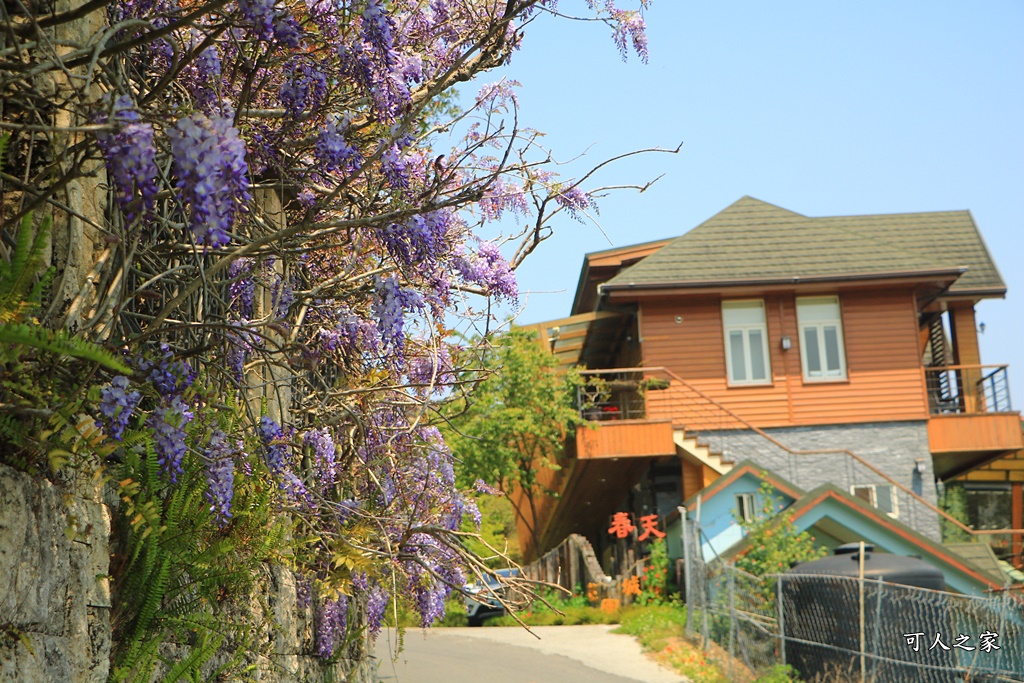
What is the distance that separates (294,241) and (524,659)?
40.1ft

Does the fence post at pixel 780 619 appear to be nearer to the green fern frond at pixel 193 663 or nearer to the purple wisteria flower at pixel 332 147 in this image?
the green fern frond at pixel 193 663

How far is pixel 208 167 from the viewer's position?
2451mm

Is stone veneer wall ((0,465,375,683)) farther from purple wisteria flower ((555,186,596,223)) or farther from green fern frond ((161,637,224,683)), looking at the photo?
purple wisteria flower ((555,186,596,223))

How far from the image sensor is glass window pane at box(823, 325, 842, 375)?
24.0 meters

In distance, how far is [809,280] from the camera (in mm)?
23297

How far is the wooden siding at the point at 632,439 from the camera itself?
71.9 ft

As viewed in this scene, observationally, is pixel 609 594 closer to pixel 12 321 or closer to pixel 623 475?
pixel 623 475

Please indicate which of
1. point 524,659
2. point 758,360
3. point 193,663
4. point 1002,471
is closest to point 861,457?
point 758,360

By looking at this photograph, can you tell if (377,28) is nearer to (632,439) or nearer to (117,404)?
(117,404)

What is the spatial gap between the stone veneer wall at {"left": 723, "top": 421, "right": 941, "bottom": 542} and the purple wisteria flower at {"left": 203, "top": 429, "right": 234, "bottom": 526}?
19.6 metres

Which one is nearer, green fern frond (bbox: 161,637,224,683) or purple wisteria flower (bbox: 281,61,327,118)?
green fern frond (bbox: 161,637,224,683)

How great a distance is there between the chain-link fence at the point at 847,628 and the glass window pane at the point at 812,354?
757 cm

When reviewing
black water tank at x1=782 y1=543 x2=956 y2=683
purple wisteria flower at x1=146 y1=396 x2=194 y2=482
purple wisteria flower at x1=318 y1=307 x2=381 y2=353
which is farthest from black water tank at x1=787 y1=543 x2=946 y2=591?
purple wisteria flower at x1=146 y1=396 x2=194 y2=482

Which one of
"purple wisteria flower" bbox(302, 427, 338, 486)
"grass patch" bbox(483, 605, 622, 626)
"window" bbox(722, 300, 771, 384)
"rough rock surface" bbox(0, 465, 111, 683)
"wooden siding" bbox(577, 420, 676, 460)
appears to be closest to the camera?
"rough rock surface" bbox(0, 465, 111, 683)
